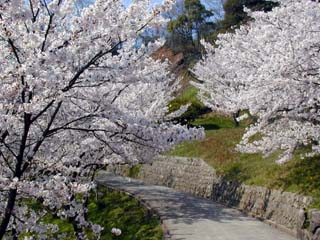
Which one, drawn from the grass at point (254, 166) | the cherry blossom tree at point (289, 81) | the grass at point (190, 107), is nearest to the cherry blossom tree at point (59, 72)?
the cherry blossom tree at point (289, 81)

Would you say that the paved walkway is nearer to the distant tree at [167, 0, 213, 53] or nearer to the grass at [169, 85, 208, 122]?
the grass at [169, 85, 208, 122]

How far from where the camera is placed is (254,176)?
14.0 m

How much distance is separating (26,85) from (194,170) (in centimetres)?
1335

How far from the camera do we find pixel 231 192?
1490 centimetres

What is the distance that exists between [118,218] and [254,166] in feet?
14.7

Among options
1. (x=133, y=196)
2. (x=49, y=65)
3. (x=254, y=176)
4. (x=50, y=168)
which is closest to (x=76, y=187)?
(x=50, y=168)

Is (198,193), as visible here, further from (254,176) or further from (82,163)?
(82,163)

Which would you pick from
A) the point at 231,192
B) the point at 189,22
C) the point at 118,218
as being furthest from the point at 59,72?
the point at 189,22

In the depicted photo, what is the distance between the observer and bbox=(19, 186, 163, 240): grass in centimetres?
1301

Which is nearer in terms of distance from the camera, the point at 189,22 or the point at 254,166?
the point at 254,166

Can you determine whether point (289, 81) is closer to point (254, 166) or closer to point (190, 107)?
point (254, 166)

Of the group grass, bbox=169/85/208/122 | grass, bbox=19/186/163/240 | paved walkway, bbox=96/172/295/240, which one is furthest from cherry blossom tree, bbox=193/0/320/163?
grass, bbox=169/85/208/122

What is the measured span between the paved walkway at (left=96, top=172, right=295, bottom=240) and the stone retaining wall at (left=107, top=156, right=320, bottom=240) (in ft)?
1.00

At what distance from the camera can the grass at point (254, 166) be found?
38.3 ft
